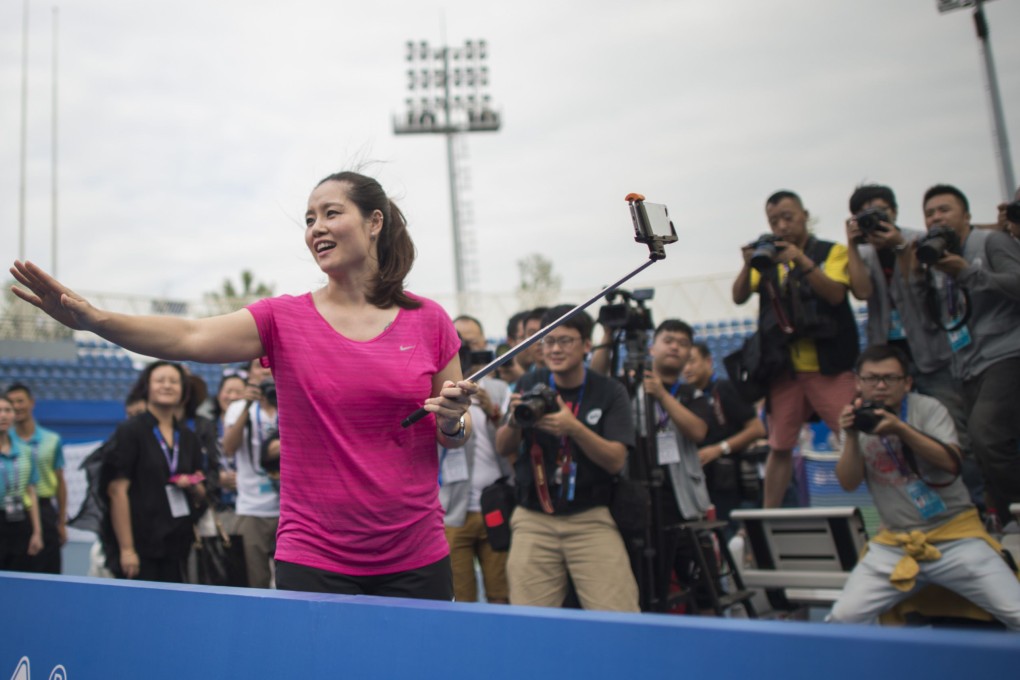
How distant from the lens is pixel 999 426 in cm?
356

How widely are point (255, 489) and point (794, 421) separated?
3063 millimetres

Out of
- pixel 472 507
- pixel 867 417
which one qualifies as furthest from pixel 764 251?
pixel 472 507

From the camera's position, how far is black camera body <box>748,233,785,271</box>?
4.18 metres

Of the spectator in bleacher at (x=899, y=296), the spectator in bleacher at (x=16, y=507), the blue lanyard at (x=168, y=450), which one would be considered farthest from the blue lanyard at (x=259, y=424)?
the spectator in bleacher at (x=899, y=296)

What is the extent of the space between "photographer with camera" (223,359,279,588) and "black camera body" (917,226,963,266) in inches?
137

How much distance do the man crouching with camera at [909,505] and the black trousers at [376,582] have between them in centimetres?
216

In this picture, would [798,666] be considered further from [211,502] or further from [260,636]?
[211,502]

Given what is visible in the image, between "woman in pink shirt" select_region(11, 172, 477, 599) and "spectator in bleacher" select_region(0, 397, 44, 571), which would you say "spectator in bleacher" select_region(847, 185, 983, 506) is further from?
"spectator in bleacher" select_region(0, 397, 44, 571)

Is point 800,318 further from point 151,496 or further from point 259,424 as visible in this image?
point 151,496

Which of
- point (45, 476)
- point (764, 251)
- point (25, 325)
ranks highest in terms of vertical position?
point (25, 325)

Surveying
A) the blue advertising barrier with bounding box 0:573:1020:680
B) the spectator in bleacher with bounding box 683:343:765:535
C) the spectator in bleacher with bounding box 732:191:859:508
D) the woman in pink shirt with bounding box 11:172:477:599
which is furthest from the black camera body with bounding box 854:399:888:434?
the blue advertising barrier with bounding box 0:573:1020:680

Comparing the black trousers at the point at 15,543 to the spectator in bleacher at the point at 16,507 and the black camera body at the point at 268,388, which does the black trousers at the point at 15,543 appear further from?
the black camera body at the point at 268,388

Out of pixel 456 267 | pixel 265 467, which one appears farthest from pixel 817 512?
pixel 456 267

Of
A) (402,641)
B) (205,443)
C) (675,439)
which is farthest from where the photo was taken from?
(205,443)
